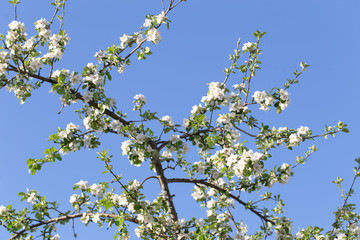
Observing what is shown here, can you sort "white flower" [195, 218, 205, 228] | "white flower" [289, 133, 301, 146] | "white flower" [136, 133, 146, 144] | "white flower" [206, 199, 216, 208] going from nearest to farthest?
"white flower" [195, 218, 205, 228], "white flower" [136, 133, 146, 144], "white flower" [289, 133, 301, 146], "white flower" [206, 199, 216, 208]

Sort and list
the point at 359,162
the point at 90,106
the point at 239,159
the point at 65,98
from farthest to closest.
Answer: the point at 359,162, the point at 90,106, the point at 65,98, the point at 239,159

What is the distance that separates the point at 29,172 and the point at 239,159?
2.66 m

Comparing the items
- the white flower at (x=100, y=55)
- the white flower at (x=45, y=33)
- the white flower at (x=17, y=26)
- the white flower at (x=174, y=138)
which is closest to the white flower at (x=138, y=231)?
the white flower at (x=174, y=138)

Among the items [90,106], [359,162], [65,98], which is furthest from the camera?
[359,162]

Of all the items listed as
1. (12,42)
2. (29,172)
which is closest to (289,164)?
(29,172)

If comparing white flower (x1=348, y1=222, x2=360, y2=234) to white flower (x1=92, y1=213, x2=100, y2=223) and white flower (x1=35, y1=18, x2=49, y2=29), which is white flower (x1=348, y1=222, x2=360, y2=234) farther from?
white flower (x1=35, y1=18, x2=49, y2=29)

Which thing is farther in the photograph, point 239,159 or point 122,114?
point 122,114

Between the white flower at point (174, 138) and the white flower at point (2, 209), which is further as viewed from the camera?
the white flower at point (2, 209)

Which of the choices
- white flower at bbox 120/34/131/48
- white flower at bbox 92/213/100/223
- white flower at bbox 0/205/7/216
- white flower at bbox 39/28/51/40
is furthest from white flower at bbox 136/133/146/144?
white flower at bbox 0/205/7/216

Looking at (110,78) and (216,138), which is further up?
(110,78)

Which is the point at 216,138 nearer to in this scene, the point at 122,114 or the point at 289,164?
the point at 289,164

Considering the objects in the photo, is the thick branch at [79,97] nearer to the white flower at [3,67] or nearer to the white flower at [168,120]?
the white flower at [3,67]

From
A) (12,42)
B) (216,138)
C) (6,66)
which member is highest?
(12,42)

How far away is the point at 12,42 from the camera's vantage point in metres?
5.20
